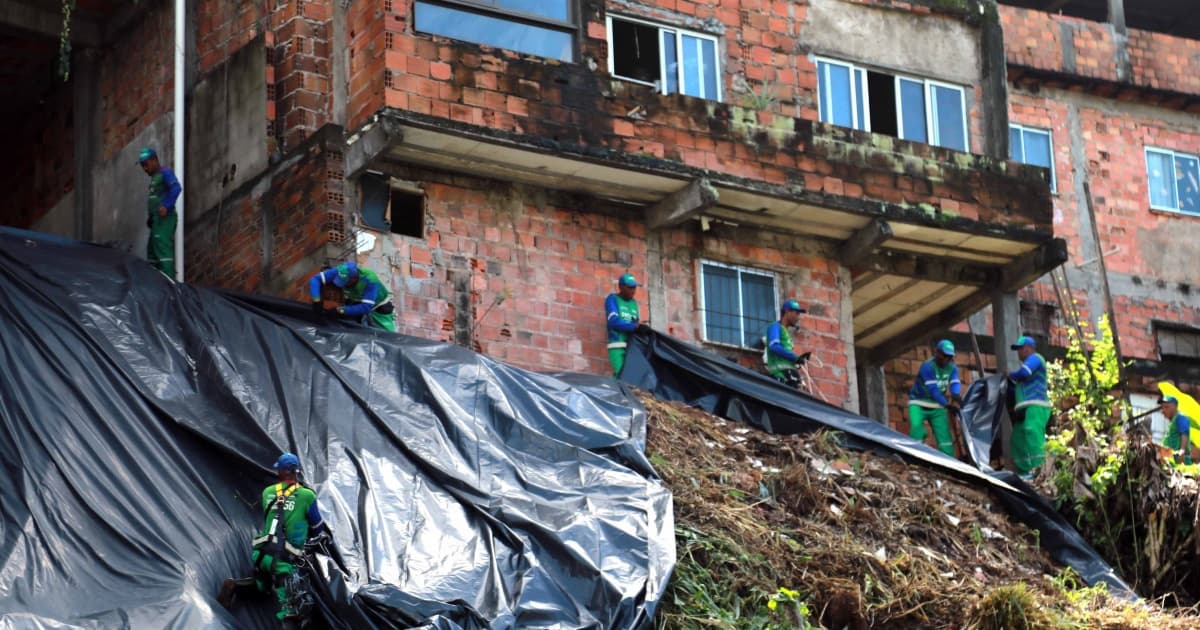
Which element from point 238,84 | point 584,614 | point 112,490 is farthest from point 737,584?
point 238,84

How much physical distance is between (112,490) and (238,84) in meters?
6.95

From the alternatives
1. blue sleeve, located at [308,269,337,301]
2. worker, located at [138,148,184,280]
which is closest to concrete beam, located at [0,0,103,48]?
worker, located at [138,148,184,280]

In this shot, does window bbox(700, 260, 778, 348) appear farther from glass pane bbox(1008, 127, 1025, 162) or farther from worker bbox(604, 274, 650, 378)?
glass pane bbox(1008, 127, 1025, 162)

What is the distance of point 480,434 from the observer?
52.8 feet

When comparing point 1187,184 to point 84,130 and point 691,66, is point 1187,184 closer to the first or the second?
point 691,66

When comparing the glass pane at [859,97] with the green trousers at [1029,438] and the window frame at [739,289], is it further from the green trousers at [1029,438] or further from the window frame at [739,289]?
the green trousers at [1029,438]

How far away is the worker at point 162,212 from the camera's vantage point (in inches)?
758

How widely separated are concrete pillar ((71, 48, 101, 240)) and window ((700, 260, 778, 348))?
6.28 metres

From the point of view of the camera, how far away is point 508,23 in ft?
64.8

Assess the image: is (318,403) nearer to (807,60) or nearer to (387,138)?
(387,138)

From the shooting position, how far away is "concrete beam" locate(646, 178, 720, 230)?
19.7 m

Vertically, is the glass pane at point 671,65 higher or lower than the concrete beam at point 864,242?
higher

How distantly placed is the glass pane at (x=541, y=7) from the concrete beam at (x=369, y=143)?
190cm

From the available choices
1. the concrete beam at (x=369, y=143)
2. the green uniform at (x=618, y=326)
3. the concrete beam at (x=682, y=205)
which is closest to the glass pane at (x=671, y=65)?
the concrete beam at (x=682, y=205)
